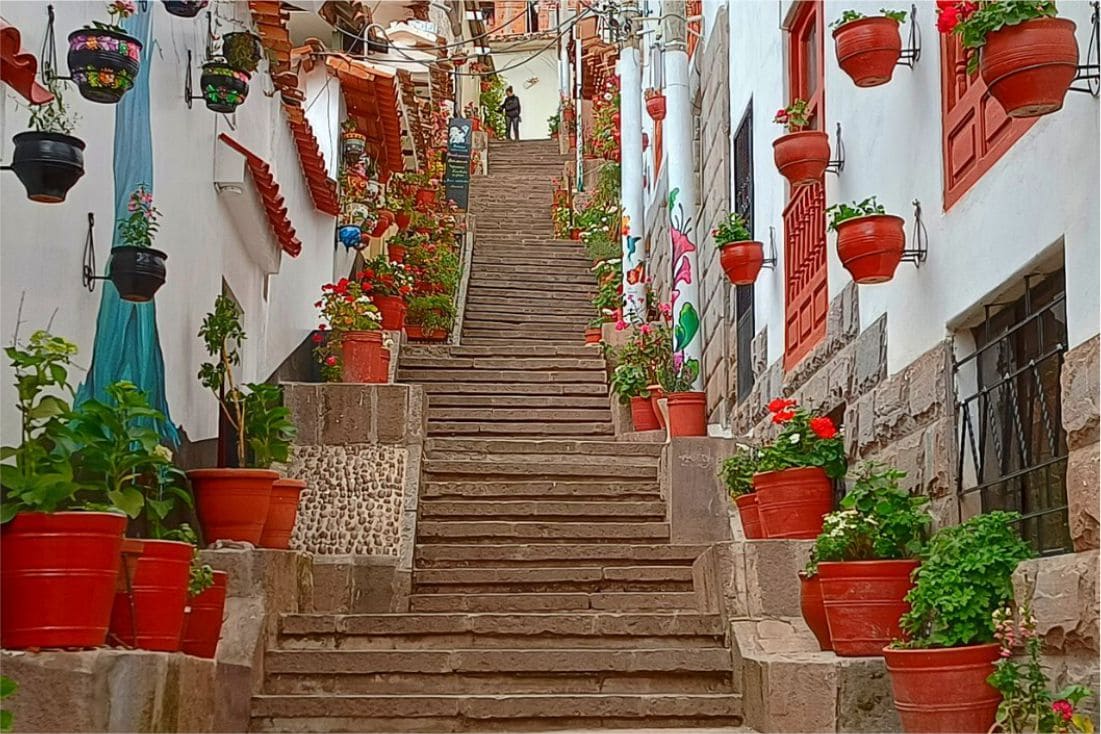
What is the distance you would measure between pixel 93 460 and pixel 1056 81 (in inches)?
139

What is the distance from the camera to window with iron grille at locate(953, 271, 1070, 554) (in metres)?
4.96

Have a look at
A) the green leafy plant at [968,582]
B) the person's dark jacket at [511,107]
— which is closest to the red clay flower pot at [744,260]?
the green leafy plant at [968,582]

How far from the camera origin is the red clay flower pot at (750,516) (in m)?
7.75

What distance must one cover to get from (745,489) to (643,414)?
3.54 meters

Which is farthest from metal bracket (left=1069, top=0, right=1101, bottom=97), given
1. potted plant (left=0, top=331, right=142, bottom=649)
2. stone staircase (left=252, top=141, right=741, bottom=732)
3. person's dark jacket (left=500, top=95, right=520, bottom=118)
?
person's dark jacket (left=500, top=95, right=520, bottom=118)

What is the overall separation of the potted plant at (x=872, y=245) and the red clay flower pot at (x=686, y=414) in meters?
3.76

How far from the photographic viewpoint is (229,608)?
696cm

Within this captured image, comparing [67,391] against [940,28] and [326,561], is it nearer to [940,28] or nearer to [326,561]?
[326,561]

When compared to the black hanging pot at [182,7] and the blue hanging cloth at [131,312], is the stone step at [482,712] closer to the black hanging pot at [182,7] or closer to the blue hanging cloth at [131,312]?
the blue hanging cloth at [131,312]

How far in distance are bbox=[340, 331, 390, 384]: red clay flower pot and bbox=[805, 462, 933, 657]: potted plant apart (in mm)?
5979

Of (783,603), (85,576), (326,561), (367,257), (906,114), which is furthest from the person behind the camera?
(367,257)

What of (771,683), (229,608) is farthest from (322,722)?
(771,683)

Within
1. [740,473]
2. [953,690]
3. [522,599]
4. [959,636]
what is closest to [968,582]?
[959,636]

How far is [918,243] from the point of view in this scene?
6.31 m
